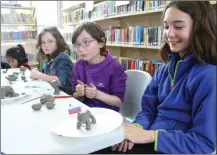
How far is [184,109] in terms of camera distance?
0.79 m

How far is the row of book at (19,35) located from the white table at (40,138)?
12.3 feet

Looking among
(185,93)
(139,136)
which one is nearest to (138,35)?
(185,93)

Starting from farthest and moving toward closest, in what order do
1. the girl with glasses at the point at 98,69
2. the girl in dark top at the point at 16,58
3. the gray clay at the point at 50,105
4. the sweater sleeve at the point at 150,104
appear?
the girl in dark top at the point at 16,58, the girl with glasses at the point at 98,69, the sweater sleeve at the point at 150,104, the gray clay at the point at 50,105

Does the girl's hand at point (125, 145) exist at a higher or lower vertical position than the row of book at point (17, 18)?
lower

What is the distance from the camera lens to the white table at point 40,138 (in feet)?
1.67

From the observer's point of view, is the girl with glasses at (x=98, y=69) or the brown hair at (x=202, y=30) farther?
the girl with glasses at (x=98, y=69)

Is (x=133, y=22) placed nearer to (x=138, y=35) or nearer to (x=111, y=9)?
(x=111, y=9)

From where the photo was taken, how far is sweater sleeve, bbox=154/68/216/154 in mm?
695

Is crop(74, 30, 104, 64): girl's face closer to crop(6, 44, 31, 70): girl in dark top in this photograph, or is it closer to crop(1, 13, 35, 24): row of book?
crop(6, 44, 31, 70): girl in dark top

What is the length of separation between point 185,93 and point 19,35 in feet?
13.3

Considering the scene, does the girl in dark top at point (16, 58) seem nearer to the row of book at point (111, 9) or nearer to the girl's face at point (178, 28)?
the row of book at point (111, 9)

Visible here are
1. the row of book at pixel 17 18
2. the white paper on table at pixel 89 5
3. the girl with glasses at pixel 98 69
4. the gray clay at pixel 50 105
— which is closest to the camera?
the gray clay at pixel 50 105

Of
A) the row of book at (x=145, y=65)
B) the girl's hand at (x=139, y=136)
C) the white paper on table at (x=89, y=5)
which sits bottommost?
the girl's hand at (x=139, y=136)

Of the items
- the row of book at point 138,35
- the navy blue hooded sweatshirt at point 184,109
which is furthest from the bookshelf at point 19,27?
the navy blue hooded sweatshirt at point 184,109
